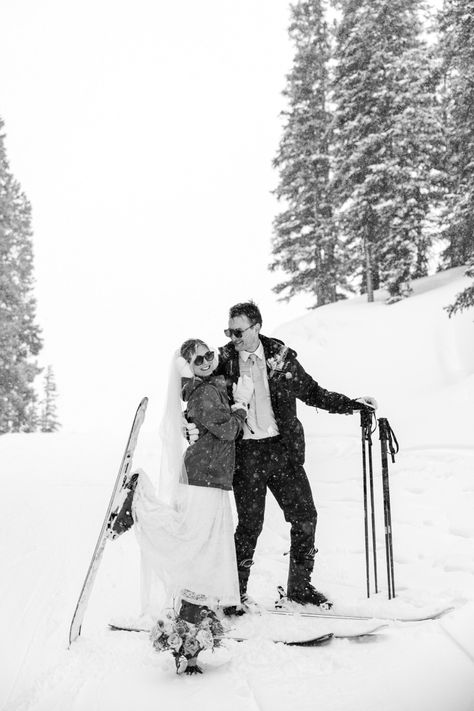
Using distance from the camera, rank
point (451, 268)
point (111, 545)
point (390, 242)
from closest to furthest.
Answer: point (111, 545)
point (390, 242)
point (451, 268)

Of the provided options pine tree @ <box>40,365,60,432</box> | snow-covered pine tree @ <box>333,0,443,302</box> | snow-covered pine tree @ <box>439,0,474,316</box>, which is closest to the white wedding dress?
snow-covered pine tree @ <box>439,0,474,316</box>

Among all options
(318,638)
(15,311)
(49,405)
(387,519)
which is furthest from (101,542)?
(49,405)

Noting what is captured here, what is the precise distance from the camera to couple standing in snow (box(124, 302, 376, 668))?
11.2 ft

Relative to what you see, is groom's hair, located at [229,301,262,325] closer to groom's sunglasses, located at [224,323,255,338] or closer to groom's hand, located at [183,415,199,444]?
groom's sunglasses, located at [224,323,255,338]

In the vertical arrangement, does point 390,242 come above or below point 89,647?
above

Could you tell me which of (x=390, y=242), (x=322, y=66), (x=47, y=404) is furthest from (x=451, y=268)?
(x=47, y=404)

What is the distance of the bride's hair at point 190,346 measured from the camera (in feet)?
11.9

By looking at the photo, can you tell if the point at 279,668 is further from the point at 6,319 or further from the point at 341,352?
the point at 6,319

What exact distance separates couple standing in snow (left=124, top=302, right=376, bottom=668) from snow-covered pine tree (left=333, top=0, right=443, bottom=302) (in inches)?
595

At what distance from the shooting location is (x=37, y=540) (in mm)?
6793

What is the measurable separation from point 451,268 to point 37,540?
19672 millimetres

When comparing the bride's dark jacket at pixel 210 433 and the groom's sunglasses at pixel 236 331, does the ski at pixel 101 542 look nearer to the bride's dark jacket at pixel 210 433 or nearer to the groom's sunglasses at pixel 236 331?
the bride's dark jacket at pixel 210 433

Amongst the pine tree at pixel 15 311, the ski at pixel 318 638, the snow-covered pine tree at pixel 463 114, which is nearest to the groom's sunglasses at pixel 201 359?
the ski at pixel 318 638

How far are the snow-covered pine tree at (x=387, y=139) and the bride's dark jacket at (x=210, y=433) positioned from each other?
16.0 metres
